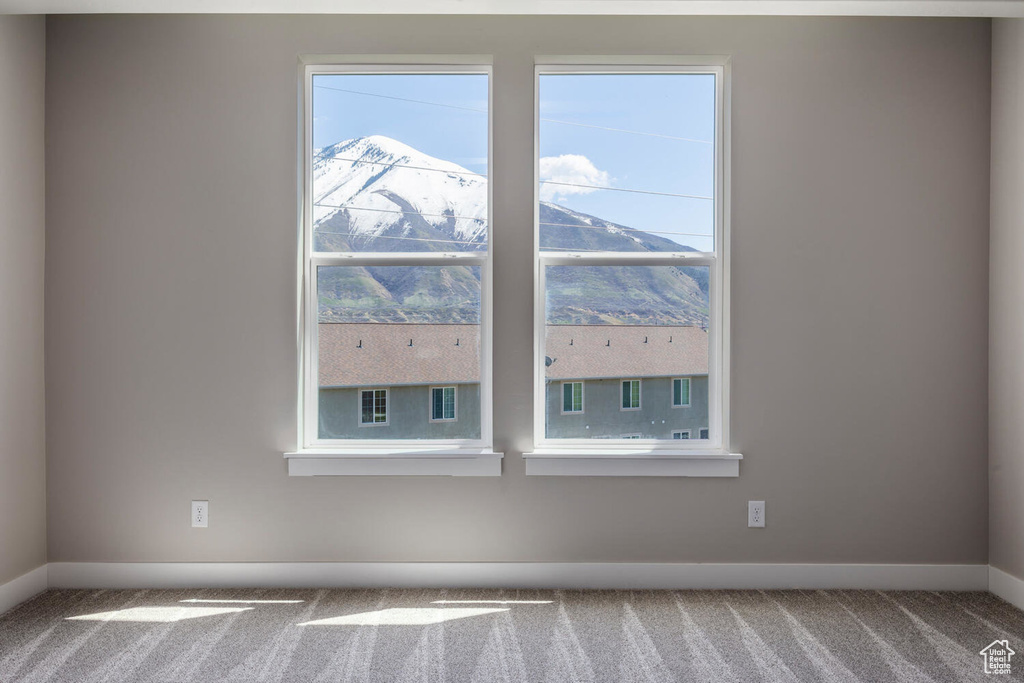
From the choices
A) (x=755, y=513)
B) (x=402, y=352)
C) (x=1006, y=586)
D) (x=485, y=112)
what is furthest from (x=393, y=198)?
(x=1006, y=586)

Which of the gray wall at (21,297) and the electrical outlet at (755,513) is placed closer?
the gray wall at (21,297)

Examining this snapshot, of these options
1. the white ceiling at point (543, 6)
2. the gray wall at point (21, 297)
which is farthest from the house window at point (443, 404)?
the gray wall at point (21, 297)

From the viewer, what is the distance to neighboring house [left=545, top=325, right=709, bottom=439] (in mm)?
3266

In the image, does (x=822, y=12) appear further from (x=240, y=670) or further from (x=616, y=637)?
(x=240, y=670)

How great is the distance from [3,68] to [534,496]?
2.89 meters

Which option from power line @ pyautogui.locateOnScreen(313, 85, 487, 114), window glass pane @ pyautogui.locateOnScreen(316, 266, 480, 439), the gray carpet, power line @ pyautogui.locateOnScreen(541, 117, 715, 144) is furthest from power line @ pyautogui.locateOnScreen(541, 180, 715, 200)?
the gray carpet

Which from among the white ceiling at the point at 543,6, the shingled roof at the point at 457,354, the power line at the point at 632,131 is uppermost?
the white ceiling at the point at 543,6

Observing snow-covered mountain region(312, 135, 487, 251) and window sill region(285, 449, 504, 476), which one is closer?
window sill region(285, 449, 504, 476)

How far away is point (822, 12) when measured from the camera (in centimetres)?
273

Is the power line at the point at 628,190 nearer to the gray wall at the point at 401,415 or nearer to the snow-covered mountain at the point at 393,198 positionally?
the snow-covered mountain at the point at 393,198

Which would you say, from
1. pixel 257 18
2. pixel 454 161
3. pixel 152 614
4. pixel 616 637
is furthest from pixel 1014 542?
pixel 257 18

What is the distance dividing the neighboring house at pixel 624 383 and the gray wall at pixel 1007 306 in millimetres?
1258

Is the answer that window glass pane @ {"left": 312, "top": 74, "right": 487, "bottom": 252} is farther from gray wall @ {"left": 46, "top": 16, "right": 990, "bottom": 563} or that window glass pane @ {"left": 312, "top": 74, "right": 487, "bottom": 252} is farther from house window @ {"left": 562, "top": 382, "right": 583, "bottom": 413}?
house window @ {"left": 562, "top": 382, "right": 583, "bottom": 413}

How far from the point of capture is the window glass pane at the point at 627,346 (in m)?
3.27
